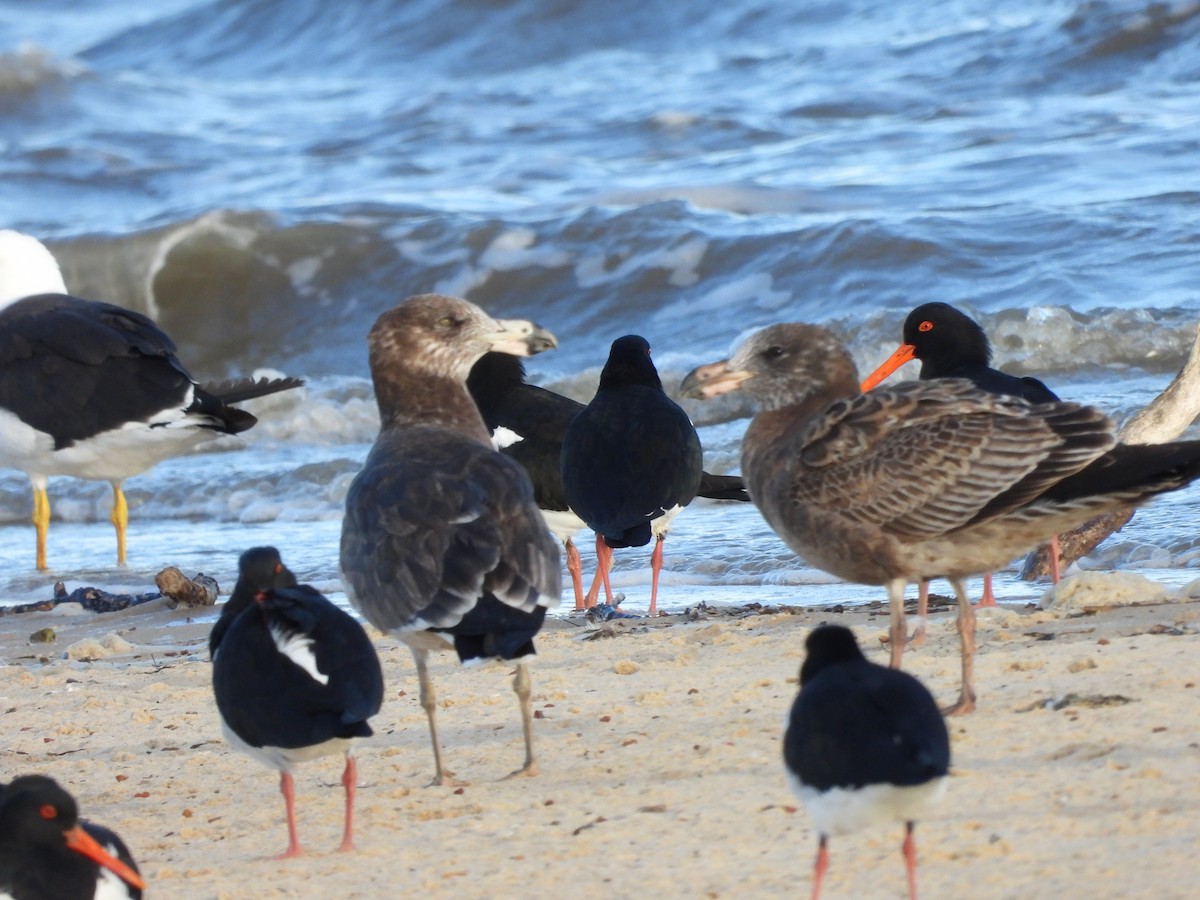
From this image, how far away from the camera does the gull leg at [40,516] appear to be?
10.6 metres

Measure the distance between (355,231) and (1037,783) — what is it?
16.4 meters

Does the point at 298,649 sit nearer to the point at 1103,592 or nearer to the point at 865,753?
the point at 865,753

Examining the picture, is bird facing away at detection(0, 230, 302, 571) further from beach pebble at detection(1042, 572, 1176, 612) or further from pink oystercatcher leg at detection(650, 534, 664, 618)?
beach pebble at detection(1042, 572, 1176, 612)

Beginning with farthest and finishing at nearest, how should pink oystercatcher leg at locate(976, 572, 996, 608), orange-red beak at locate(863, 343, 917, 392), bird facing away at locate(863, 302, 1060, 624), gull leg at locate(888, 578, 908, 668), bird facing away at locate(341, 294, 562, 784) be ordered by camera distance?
orange-red beak at locate(863, 343, 917, 392) < bird facing away at locate(863, 302, 1060, 624) < pink oystercatcher leg at locate(976, 572, 996, 608) < gull leg at locate(888, 578, 908, 668) < bird facing away at locate(341, 294, 562, 784)

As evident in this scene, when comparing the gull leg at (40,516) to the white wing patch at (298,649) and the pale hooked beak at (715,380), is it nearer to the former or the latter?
the pale hooked beak at (715,380)

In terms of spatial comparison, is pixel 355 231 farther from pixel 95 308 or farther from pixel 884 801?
pixel 884 801

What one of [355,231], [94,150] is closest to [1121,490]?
[355,231]

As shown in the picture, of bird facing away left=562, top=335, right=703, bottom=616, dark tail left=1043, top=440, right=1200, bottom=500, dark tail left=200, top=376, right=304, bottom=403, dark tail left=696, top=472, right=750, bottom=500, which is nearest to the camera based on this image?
dark tail left=1043, top=440, right=1200, bottom=500

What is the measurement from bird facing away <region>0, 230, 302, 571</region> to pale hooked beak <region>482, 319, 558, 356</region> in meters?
4.67

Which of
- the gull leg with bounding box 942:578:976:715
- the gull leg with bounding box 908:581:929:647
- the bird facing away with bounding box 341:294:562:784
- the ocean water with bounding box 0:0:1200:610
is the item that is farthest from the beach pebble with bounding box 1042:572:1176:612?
the bird facing away with bounding box 341:294:562:784

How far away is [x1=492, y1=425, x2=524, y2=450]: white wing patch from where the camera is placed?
887 centimetres

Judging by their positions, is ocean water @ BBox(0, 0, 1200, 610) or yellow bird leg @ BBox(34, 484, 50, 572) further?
ocean water @ BBox(0, 0, 1200, 610)

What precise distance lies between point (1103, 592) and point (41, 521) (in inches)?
260

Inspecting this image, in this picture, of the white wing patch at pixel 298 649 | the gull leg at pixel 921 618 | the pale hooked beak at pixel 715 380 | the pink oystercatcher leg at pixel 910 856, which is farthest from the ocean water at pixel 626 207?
the pink oystercatcher leg at pixel 910 856
